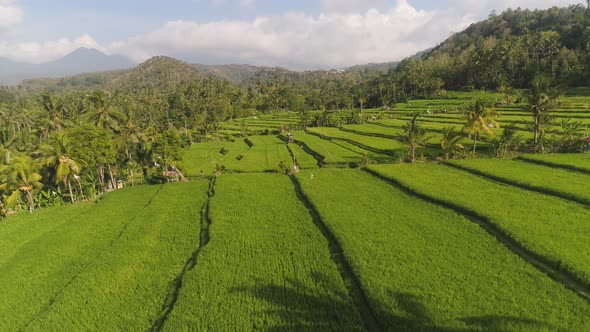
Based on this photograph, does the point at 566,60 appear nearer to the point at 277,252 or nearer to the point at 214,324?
the point at 277,252

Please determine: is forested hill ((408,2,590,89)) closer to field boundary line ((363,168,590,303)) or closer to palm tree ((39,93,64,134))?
field boundary line ((363,168,590,303))

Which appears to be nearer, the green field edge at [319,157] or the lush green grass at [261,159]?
the green field edge at [319,157]

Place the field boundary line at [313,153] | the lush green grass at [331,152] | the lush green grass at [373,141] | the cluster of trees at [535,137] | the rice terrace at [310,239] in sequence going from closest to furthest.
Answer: the rice terrace at [310,239], the cluster of trees at [535,137], the lush green grass at [331,152], the field boundary line at [313,153], the lush green grass at [373,141]

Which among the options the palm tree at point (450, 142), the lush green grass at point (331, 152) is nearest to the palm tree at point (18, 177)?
the lush green grass at point (331, 152)

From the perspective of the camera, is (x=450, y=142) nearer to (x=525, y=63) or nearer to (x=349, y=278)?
(x=349, y=278)

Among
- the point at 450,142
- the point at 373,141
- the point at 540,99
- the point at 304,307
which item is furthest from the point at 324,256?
the point at 373,141

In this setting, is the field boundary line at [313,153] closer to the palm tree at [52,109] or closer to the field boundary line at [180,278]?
the field boundary line at [180,278]
